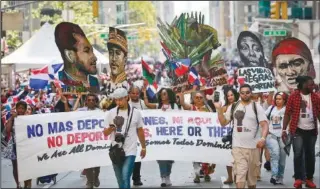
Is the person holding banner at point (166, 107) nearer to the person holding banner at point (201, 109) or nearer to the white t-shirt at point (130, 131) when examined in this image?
the person holding banner at point (201, 109)

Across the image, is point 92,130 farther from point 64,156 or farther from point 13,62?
point 13,62

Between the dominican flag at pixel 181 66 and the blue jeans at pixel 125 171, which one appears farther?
the dominican flag at pixel 181 66

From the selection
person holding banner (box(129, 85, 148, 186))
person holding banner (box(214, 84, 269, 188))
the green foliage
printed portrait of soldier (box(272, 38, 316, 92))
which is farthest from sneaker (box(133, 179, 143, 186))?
the green foliage

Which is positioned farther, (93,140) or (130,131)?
(93,140)

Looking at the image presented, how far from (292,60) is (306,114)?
2.27m

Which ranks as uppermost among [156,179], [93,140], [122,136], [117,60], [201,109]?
[117,60]

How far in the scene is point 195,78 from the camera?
13.1m

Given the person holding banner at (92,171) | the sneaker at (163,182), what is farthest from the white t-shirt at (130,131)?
the sneaker at (163,182)

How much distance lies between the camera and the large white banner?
416 inches

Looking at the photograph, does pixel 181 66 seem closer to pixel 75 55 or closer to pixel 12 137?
pixel 75 55

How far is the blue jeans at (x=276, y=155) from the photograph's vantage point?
11141mm

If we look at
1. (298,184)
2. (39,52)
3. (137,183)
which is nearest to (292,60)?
(298,184)

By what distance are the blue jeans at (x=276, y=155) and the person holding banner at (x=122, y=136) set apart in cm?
274

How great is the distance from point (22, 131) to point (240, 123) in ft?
9.71
